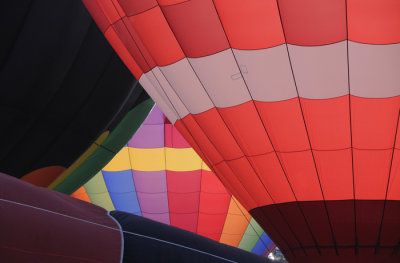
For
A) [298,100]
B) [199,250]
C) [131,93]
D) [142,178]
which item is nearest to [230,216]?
[142,178]

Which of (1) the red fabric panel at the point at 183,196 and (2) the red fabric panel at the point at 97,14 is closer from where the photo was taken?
(2) the red fabric panel at the point at 97,14

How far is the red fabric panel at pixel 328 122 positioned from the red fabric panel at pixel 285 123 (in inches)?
1.6

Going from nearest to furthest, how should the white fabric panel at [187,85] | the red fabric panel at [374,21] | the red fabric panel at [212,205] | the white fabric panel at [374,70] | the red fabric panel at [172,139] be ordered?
the red fabric panel at [374,21] → the white fabric panel at [374,70] → the white fabric panel at [187,85] → the red fabric panel at [172,139] → the red fabric panel at [212,205]

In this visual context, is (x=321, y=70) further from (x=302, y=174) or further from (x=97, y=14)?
(x=97, y=14)

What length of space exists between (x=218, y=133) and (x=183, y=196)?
304cm

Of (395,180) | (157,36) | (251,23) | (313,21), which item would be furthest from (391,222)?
(157,36)

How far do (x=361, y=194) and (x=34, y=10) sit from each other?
6.33ft

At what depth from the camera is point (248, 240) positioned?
6453mm

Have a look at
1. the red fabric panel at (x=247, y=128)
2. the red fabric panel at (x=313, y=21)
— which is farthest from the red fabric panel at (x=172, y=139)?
the red fabric panel at (x=313, y=21)

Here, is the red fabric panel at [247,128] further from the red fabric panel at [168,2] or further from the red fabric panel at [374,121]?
the red fabric panel at [168,2]

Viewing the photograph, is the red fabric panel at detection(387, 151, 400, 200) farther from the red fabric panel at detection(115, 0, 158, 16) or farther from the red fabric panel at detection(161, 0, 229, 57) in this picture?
the red fabric panel at detection(115, 0, 158, 16)

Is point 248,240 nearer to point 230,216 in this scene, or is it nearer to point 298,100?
point 230,216

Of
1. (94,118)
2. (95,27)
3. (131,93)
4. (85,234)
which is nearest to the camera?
(85,234)

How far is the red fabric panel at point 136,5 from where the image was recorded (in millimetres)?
2717
